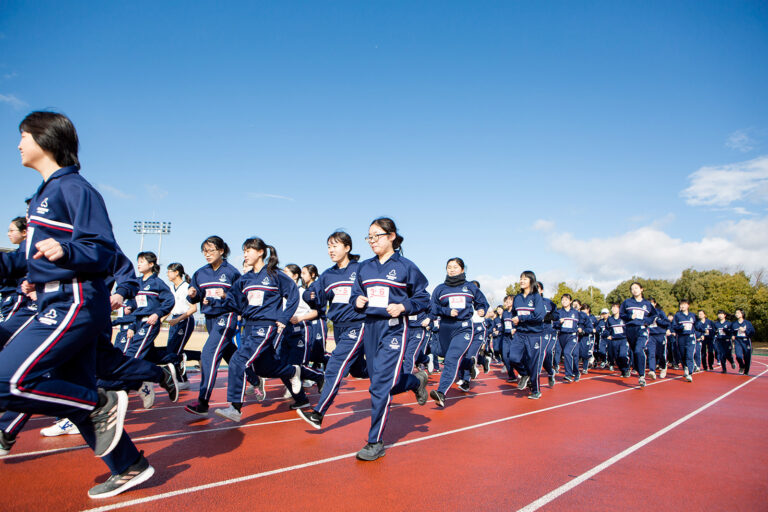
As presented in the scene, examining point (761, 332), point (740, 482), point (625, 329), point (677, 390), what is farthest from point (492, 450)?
point (761, 332)

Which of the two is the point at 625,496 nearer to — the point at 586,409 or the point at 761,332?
the point at 586,409

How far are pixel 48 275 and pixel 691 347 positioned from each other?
51.2 feet

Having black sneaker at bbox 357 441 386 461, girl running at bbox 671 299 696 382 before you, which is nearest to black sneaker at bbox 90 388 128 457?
black sneaker at bbox 357 441 386 461

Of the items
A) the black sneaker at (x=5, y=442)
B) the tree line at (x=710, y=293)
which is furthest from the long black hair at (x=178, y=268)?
the tree line at (x=710, y=293)

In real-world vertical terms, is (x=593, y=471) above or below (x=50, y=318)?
below

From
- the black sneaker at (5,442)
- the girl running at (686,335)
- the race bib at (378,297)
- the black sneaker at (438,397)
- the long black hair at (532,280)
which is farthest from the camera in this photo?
the girl running at (686,335)

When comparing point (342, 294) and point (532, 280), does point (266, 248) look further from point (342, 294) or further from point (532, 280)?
point (532, 280)

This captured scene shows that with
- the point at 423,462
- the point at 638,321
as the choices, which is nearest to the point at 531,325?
the point at 638,321

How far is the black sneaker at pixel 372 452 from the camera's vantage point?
12.8 feet

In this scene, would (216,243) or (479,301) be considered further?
(479,301)

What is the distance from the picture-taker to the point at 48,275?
8.41ft

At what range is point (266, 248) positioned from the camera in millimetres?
6164

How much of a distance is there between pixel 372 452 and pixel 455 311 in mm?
3934

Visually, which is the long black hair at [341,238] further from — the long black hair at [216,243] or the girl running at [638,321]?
the girl running at [638,321]
